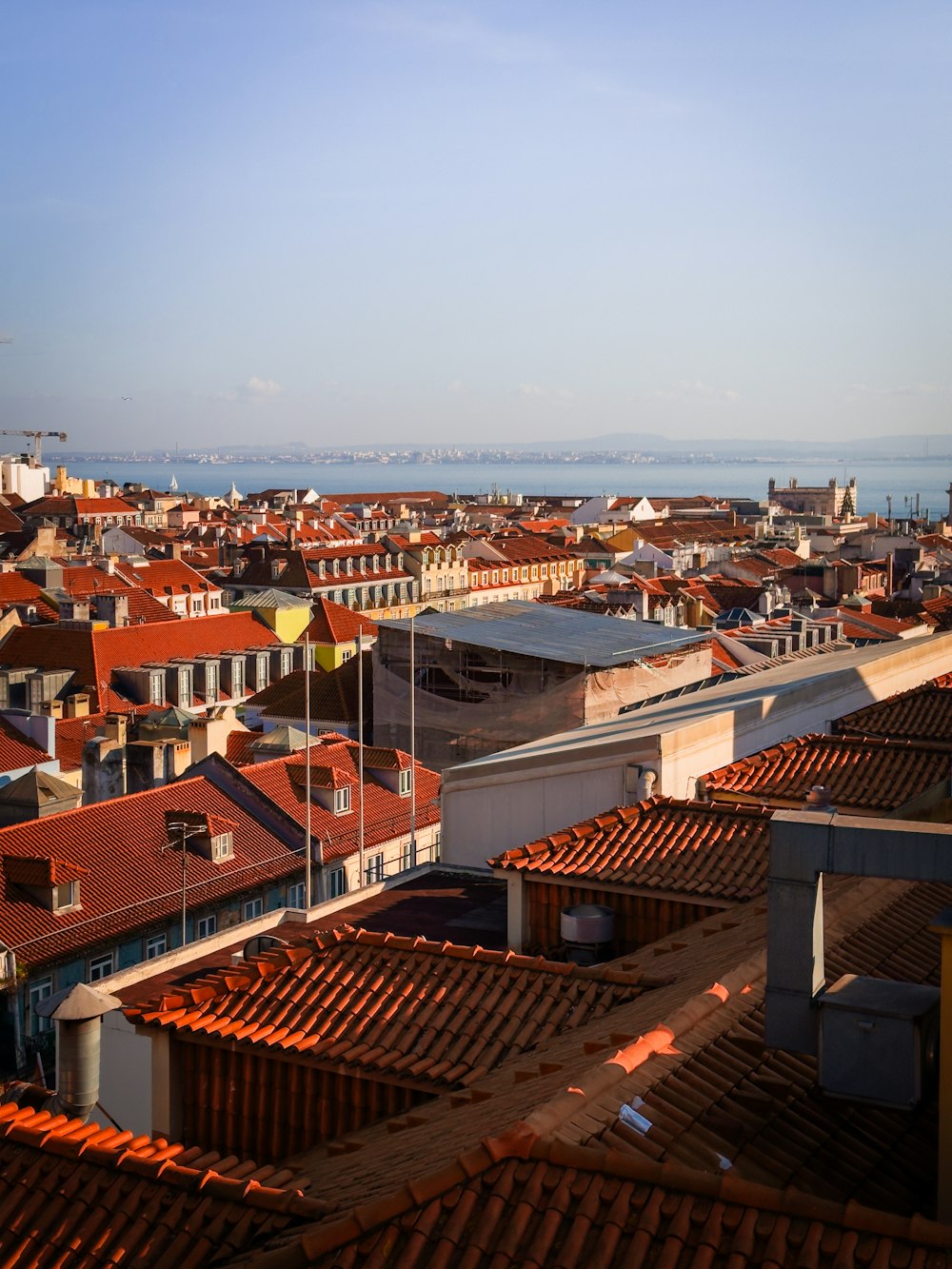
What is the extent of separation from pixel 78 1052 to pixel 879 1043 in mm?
4487

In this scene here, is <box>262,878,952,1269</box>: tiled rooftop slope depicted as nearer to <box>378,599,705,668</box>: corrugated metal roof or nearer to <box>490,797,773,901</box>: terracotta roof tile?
<box>490,797,773,901</box>: terracotta roof tile

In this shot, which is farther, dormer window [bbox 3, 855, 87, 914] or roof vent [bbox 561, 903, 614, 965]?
dormer window [bbox 3, 855, 87, 914]

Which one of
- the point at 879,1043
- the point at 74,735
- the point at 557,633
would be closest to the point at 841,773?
the point at 879,1043

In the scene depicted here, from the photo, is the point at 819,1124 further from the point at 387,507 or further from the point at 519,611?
the point at 387,507

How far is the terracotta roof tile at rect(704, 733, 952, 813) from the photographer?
35.3 feet

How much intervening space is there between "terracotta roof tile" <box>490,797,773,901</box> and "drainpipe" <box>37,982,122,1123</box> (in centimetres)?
265

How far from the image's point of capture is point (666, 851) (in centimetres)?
934

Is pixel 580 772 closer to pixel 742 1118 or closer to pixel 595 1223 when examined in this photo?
pixel 742 1118

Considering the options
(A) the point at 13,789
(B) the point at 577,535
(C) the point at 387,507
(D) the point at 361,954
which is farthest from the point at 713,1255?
(C) the point at 387,507

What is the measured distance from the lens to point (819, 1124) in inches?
183

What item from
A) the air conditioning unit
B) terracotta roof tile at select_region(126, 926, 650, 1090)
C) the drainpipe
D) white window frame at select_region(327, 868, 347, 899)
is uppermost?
the air conditioning unit

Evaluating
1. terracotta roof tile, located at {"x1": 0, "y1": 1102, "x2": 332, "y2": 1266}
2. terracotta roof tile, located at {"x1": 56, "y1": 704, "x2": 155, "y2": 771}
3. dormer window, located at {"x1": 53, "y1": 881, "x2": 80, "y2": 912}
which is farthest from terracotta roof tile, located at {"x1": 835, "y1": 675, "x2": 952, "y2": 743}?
terracotta roof tile, located at {"x1": 56, "y1": 704, "x2": 155, "y2": 771}

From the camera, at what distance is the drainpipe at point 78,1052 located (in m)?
7.57

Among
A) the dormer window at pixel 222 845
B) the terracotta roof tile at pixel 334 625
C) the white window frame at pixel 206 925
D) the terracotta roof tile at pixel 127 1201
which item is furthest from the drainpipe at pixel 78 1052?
the terracotta roof tile at pixel 334 625
